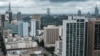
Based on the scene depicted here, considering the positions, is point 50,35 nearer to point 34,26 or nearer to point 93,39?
point 34,26

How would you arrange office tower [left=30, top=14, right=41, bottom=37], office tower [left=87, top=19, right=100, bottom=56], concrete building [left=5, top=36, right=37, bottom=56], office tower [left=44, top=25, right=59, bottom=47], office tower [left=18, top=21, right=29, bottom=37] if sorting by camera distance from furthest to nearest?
office tower [left=30, top=14, right=41, bottom=37] < office tower [left=18, top=21, right=29, bottom=37] < office tower [left=44, top=25, right=59, bottom=47] < concrete building [left=5, top=36, right=37, bottom=56] < office tower [left=87, top=19, right=100, bottom=56]

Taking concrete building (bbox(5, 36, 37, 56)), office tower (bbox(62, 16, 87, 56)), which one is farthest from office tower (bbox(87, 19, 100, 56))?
concrete building (bbox(5, 36, 37, 56))

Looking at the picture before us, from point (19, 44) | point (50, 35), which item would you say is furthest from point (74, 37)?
point (50, 35)

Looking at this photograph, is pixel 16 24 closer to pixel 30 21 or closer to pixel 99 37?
pixel 30 21

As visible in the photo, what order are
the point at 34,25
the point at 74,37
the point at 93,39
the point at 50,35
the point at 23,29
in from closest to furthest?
the point at 74,37 → the point at 93,39 → the point at 50,35 → the point at 23,29 → the point at 34,25

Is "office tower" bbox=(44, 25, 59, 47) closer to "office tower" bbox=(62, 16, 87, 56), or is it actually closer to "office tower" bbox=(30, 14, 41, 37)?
"office tower" bbox=(30, 14, 41, 37)
